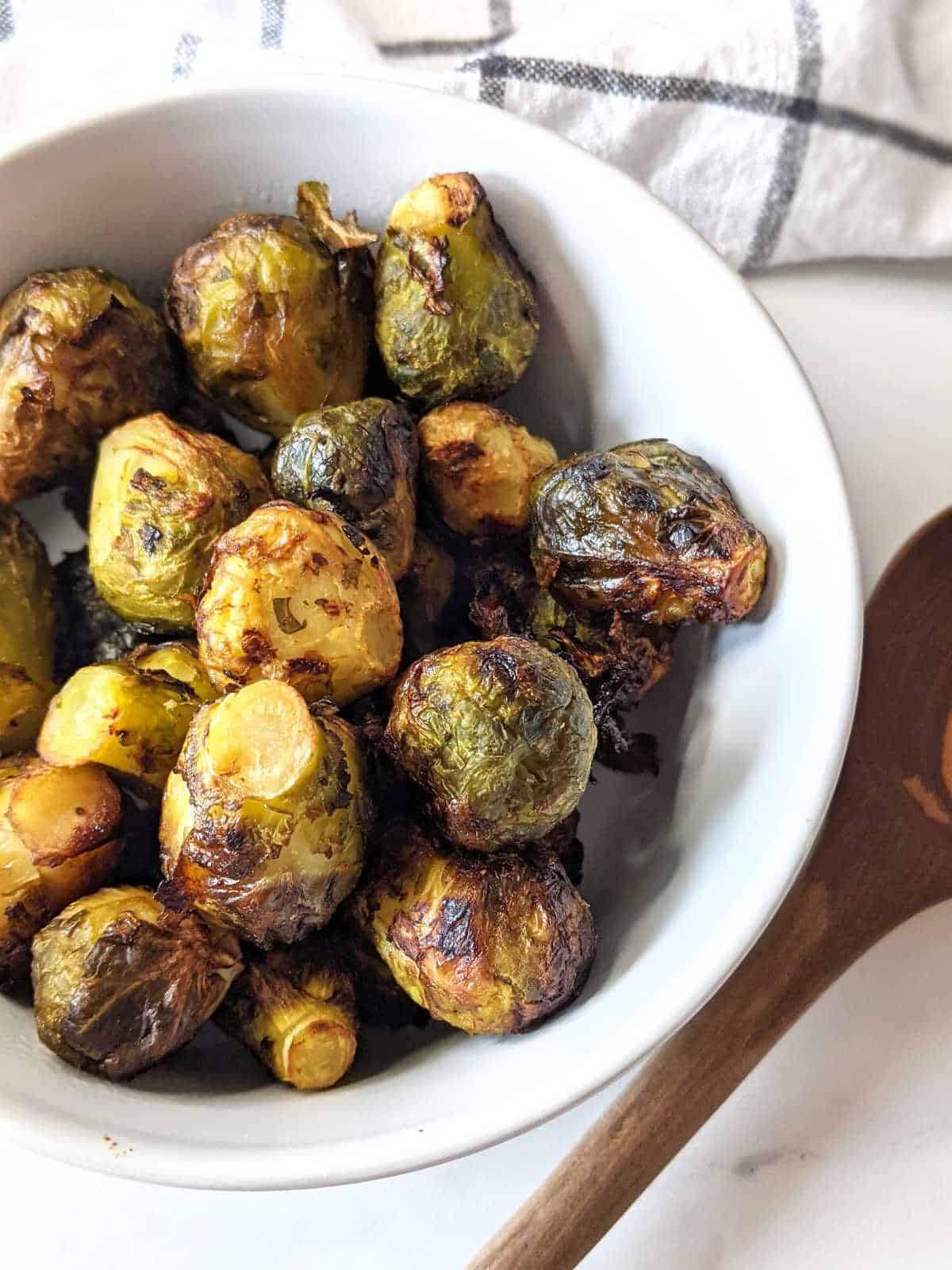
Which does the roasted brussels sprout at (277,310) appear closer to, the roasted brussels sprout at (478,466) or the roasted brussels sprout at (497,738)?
the roasted brussels sprout at (478,466)

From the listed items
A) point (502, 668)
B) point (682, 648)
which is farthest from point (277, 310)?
point (682, 648)

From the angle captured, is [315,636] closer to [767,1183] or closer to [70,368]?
[70,368]

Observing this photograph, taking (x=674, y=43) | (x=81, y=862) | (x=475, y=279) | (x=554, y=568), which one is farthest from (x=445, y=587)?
(x=674, y=43)

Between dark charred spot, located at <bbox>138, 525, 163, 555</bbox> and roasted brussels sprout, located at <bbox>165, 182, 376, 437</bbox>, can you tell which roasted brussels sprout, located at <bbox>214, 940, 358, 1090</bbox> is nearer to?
dark charred spot, located at <bbox>138, 525, 163, 555</bbox>

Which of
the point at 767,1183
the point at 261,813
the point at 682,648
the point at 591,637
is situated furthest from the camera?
the point at 767,1183

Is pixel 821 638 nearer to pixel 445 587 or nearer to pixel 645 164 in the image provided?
pixel 445 587

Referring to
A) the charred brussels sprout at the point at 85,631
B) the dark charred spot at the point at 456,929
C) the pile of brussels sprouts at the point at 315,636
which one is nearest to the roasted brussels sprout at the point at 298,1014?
the pile of brussels sprouts at the point at 315,636
